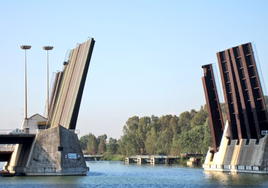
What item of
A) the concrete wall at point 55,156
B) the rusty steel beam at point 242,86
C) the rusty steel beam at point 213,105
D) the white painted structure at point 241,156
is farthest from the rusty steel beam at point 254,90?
the concrete wall at point 55,156

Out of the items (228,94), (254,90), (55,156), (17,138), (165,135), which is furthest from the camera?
(165,135)

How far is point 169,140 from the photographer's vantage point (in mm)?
107812

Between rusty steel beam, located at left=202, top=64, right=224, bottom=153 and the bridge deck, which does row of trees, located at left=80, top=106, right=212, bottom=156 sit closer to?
rusty steel beam, located at left=202, top=64, right=224, bottom=153

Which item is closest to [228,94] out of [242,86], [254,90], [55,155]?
[242,86]

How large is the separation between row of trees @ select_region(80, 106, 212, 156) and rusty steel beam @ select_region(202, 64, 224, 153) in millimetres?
30010

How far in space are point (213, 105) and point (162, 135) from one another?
55.2m

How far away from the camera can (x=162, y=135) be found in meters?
106

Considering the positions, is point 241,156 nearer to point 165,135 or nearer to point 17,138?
point 17,138

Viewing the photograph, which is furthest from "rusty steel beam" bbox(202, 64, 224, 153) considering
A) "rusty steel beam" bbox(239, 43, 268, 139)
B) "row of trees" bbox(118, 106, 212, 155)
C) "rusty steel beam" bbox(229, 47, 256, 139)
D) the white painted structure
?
"row of trees" bbox(118, 106, 212, 155)

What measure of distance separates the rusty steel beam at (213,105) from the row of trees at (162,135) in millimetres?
30010

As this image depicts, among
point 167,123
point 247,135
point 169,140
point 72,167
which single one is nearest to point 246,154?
point 247,135

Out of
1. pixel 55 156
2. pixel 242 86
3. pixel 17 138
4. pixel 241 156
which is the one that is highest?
pixel 242 86

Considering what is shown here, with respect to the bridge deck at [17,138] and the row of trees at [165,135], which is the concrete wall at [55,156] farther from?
the row of trees at [165,135]

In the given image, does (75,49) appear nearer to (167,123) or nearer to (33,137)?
(33,137)
